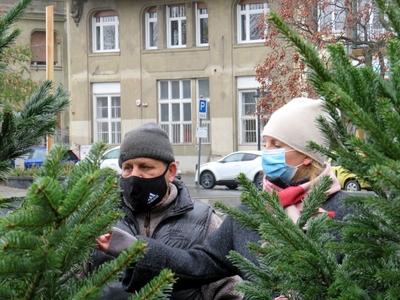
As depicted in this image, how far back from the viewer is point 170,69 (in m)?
40.4

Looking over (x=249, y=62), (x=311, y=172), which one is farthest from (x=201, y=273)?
(x=249, y=62)

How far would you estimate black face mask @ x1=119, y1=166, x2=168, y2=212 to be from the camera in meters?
3.59

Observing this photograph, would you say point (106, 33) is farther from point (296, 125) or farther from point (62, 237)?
point (62, 237)

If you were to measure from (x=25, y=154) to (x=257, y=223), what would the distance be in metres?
0.73

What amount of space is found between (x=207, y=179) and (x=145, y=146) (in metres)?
28.9

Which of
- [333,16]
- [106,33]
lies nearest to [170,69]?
[106,33]

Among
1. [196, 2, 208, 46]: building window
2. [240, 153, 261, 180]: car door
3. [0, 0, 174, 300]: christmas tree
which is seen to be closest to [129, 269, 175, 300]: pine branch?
[0, 0, 174, 300]: christmas tree

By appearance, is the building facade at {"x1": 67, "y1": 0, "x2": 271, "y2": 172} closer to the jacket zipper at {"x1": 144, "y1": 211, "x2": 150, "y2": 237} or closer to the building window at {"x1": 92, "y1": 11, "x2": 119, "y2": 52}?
the building window at {"x1": 92, "y1": 11, "x2": 119, "y2": 52}

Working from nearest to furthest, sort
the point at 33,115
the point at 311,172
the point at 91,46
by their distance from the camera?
the point at 33,115
the point at 311,172
the point at 91,46

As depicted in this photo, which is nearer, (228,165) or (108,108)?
(228,165)

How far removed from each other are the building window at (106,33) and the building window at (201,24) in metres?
4.48

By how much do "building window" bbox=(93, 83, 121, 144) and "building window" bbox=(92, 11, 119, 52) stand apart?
6.25 feet

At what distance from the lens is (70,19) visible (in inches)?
1684

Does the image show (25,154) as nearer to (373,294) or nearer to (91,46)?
(373,294)
